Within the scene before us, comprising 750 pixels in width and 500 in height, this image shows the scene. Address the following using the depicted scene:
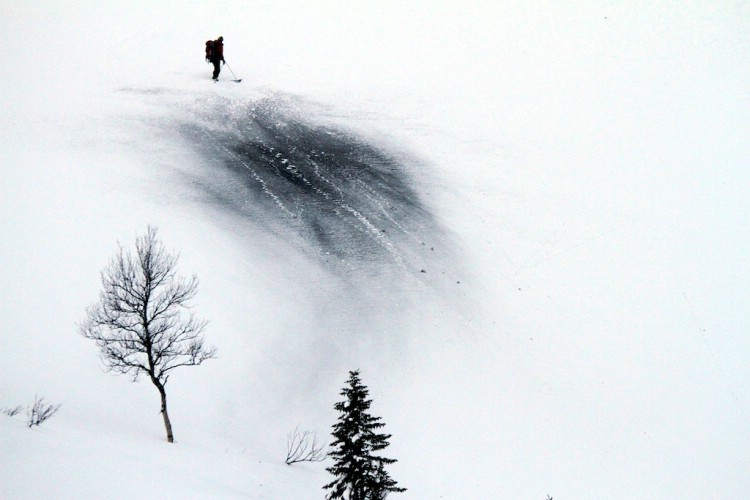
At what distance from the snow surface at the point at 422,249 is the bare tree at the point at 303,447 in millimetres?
324

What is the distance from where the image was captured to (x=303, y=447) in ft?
57.6

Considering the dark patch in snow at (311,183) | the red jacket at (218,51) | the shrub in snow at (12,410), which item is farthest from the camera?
the red jacket at (218,51)

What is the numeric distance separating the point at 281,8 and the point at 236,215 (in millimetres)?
18589

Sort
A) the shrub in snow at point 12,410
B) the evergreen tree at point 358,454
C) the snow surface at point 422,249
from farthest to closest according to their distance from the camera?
the snow surface at point 422,249
the evergreen tree at point 358,454
the shrub in snow at point 12,410

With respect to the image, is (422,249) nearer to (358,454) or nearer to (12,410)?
(358,454)

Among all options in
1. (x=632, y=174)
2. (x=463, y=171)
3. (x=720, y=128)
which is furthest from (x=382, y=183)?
(x=720, y=128)

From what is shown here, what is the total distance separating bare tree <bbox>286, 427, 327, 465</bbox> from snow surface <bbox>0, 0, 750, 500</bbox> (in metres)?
0.32

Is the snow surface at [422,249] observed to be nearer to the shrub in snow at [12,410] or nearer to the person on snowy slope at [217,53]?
the shrub in snow at [12,410]

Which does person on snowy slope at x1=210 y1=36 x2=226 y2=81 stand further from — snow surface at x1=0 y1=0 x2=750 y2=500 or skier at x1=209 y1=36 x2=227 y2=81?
snow surface at x1=0 y1=0 x2=750 y2=500

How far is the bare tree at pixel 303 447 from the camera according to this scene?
55.5 feet

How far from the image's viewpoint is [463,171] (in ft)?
89.4

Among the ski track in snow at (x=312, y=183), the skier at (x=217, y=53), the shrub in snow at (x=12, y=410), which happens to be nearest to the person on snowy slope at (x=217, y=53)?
the skier at (x=217, y=53)

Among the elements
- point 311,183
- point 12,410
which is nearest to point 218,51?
point 311,183

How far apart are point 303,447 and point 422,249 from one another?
10.2m
